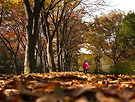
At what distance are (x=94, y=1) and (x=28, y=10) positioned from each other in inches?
291

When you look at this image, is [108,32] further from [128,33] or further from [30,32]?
[30,32]

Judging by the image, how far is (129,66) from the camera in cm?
1325

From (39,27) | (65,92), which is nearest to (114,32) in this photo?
(39,27)

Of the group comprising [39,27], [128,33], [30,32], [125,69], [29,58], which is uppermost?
[39,27]

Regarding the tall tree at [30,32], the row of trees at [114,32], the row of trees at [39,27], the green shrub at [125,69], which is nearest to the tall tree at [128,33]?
the row of trees at [114,32]

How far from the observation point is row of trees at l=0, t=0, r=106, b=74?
9.37 metres

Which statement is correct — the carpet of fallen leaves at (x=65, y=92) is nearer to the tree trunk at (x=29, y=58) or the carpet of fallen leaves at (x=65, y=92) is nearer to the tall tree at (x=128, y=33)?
the tree trunk at (x=29, y=58)

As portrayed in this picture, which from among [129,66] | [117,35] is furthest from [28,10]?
[117,35]

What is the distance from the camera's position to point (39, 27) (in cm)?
2388

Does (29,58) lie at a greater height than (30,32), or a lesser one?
lesser

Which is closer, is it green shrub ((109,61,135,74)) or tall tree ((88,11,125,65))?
green shrub ((109,61,135,74))

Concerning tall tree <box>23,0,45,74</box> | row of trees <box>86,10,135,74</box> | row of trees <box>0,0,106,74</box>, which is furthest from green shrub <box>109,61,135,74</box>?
row of trees <box>86,10,135,74</box>

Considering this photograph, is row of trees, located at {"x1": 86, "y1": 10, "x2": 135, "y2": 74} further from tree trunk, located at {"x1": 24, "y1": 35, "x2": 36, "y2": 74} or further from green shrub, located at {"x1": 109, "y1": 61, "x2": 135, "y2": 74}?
tree trunk, located at {"x1": 24, "y1": 35, "x2": 36, "y2": 74}

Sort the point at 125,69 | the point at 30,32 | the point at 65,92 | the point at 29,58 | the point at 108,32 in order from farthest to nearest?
the point at 108,32 < the point at 125,69 < the point at 30,32 < the point at 29,58 < the point at 65,92
